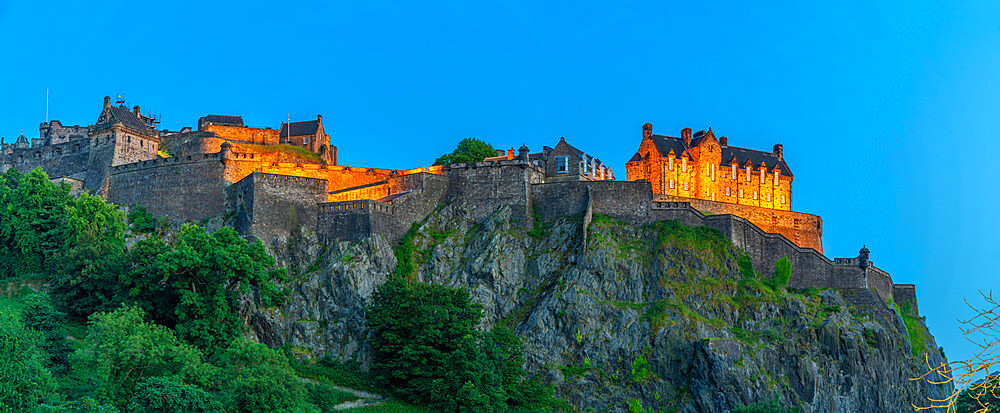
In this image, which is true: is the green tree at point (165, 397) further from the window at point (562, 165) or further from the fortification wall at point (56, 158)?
the window at point (562, 165)

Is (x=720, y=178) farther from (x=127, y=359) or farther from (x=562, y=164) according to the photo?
(x=127, y=359)

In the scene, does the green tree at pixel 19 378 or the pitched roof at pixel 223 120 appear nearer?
the green tree at pixel 19 378

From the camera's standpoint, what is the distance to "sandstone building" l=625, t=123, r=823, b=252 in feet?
255

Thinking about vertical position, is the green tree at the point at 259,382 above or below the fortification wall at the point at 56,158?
below

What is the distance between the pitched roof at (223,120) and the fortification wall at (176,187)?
11.0 m

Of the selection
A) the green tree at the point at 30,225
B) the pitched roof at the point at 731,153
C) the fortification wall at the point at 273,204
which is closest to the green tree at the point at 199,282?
the fortification wall at the point at 273,204

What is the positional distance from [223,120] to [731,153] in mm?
43957

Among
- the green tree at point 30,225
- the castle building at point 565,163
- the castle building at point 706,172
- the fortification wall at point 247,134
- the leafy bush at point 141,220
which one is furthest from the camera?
the castle building at point 706,172

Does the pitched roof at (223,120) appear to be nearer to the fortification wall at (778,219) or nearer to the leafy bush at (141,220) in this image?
the leafy bush at (141,220)

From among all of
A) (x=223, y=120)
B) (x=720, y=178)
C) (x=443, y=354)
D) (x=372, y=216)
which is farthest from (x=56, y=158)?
(x=720, y=178)

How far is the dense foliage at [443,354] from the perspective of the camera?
181 feet

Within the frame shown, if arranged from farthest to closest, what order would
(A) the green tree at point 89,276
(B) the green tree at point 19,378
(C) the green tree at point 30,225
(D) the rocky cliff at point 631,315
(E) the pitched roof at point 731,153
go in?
(E) the pitched roof at point 731,153 < (C) the green tree at point 30,225 < (D) the rocky cliff at point 631,315 < (A) the green tree at point 89,276 < (B) the green tree at point 19,378

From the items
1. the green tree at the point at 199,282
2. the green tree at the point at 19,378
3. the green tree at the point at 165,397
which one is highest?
the green tree at the point at 199,282

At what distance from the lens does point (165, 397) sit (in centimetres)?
4288
